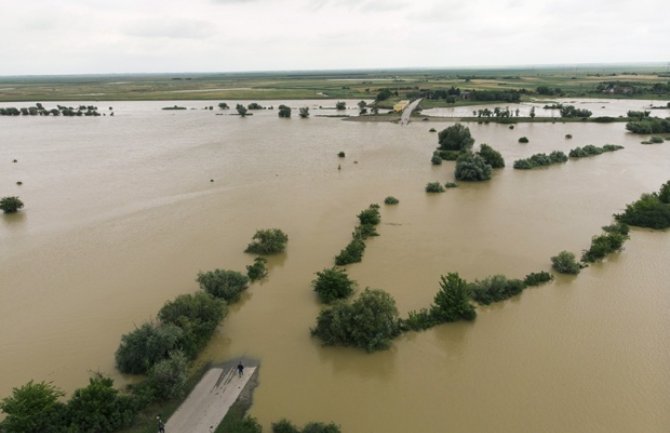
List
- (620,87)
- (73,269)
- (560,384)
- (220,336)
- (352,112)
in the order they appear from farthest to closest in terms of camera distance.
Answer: (620,87), (352,112), (73,269), (220,336), (560,384)

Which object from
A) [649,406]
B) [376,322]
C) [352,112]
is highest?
[352,112]

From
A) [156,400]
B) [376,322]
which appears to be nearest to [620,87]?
[376,322]

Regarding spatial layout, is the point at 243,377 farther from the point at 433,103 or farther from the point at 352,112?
the point at 433,103

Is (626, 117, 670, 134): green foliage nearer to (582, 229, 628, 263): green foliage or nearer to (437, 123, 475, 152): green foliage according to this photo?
(437, 123, 475, 152): green foliage

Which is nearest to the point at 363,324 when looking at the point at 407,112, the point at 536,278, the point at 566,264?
the point at 536,278

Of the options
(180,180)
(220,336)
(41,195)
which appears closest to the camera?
(220,336)

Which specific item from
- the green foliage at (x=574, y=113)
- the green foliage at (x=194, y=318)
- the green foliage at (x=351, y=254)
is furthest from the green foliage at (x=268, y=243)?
the green foliage at (x=574, y=113)

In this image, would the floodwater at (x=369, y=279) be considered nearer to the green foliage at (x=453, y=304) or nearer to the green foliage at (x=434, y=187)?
the green foliage at (x=453, y=304)
